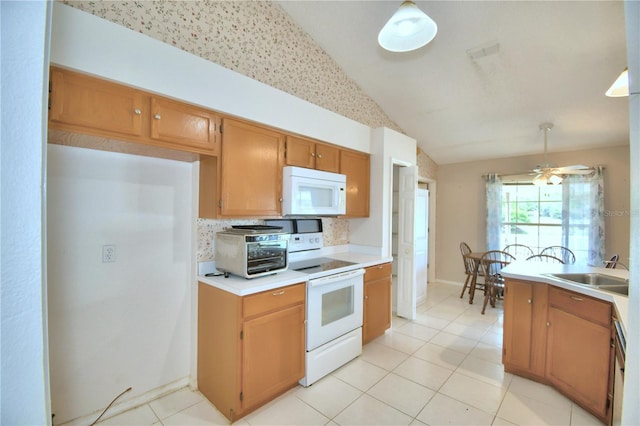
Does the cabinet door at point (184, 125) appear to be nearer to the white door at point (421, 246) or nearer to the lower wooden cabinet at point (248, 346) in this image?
the lower wooden cabinet at point (248, 346)

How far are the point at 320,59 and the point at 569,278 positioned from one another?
3.30 metres

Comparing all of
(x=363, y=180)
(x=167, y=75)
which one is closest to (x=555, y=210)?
(x=363, y=180)

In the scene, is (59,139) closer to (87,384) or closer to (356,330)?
(87,384)

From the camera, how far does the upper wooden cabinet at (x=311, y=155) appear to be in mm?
2570

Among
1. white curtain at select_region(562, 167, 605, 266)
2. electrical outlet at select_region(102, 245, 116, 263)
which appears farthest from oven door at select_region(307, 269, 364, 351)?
white curtain at select_region(562, 167, 605, 266)

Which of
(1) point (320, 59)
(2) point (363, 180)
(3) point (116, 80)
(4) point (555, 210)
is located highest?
(1) point (320, 59)

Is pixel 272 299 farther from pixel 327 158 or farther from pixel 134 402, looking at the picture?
pixel 327 158

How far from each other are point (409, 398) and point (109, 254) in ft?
7.92

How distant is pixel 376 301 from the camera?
9.96 feet

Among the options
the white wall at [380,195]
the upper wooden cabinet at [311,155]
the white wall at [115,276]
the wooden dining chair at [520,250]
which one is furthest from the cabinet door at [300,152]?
the wooden dining chair at [520,250]

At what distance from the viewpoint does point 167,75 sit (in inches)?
69.3

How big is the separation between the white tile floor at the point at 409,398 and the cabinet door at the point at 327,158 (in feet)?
6.29

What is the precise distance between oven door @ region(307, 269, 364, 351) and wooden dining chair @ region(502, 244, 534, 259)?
361 cm

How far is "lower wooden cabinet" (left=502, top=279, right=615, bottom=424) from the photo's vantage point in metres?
1.88
